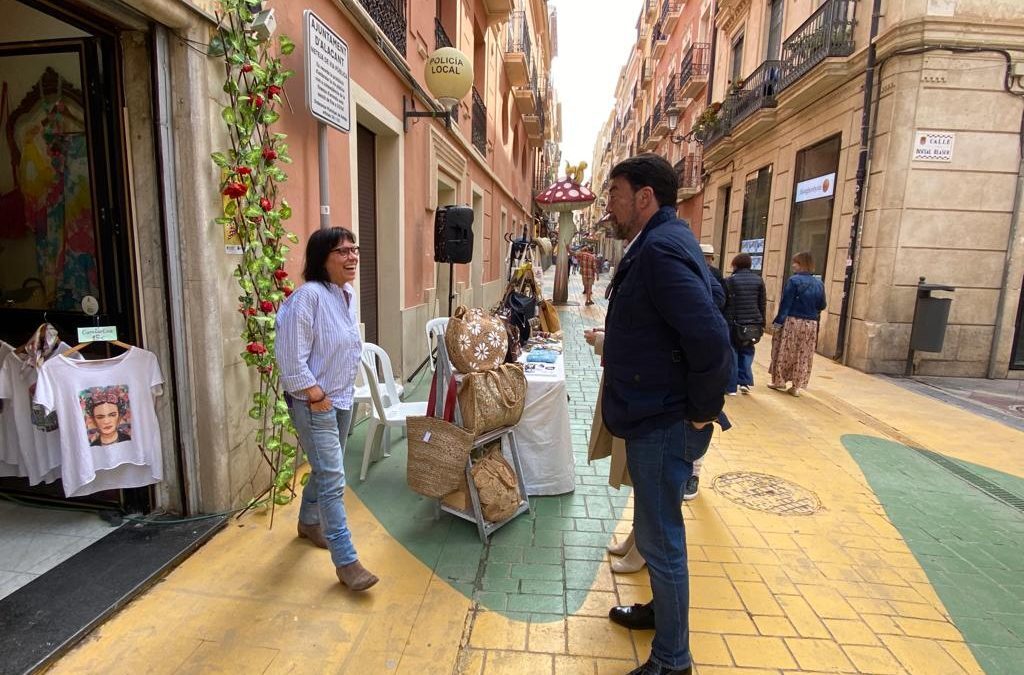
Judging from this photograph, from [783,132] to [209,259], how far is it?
11.2m

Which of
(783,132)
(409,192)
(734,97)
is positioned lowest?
(409,192)

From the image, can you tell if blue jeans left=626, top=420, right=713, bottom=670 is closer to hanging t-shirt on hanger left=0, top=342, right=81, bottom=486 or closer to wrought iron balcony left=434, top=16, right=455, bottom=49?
hanging t-shirt on hanger left=0, top=342, right=81, bottom=486

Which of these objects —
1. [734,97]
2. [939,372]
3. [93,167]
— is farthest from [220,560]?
[734,97]

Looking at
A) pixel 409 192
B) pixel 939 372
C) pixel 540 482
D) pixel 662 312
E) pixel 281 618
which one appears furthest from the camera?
pixel 939 372

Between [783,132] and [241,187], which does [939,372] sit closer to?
[783,132]

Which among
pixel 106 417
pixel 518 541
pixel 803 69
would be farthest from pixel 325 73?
pixel 803 69

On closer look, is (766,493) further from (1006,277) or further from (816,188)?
(816,188)

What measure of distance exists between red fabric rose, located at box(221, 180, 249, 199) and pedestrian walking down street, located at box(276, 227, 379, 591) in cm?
68

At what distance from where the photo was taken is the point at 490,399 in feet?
9.62

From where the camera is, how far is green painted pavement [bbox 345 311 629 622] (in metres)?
2.55

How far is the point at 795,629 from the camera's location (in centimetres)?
236

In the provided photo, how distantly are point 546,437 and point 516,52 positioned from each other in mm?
13215

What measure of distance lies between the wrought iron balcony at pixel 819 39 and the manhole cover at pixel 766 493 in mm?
7337

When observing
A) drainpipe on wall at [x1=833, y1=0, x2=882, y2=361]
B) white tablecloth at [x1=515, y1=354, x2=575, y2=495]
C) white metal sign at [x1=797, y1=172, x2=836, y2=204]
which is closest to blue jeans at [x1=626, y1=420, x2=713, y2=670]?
white tablecloth at [x1=515, y1=354, x2=575, y2=495]
